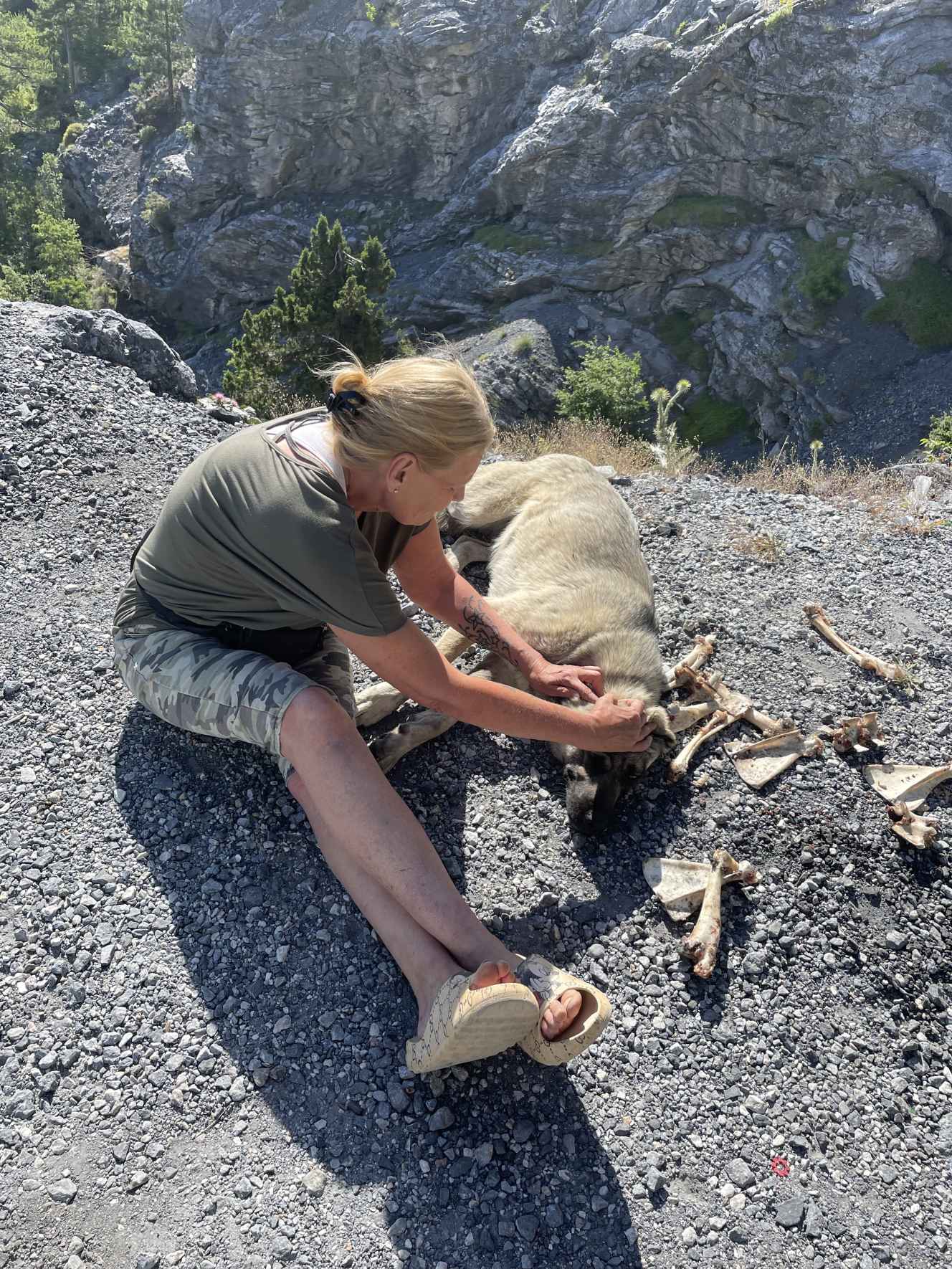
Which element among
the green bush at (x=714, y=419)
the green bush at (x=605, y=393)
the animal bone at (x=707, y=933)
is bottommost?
the green bush at (x=714, y=419)

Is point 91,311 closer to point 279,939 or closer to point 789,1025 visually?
point 279,939

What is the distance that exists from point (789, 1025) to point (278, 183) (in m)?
65.3

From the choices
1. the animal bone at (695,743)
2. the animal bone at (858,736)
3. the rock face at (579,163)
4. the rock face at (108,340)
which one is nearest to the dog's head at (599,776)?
the animal bone at (695,743)

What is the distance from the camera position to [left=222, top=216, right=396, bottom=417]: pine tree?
25.3 m

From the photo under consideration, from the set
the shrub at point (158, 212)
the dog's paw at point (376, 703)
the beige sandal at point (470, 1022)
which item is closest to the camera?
the beige sandal at point (470, 1022)

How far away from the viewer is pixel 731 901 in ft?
14.1

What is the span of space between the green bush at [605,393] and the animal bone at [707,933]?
1073 inches

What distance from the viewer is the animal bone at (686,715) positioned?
5.16 metres

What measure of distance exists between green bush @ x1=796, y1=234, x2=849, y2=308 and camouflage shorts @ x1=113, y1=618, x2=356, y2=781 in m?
44.4

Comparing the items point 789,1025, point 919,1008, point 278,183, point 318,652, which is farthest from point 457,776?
point 278,183

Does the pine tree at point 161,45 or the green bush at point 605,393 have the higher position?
the pine tree at point 161,45

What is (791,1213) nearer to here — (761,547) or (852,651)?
(852,651)

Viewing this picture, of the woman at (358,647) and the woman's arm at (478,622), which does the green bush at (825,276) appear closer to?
the woman's arm at (478,622)

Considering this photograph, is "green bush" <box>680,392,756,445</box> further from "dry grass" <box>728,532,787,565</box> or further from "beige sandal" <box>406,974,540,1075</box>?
"beige sandal" <box>406,974,540,1075</box>
